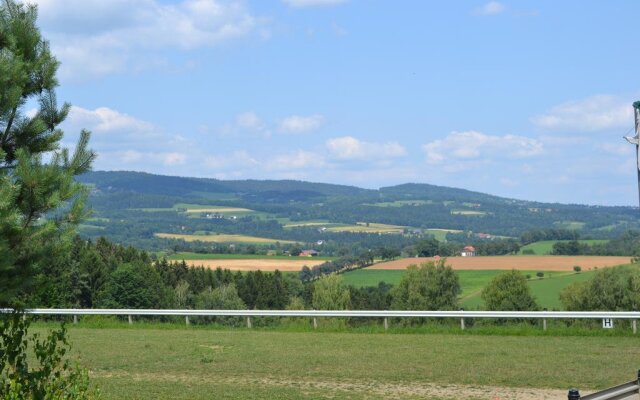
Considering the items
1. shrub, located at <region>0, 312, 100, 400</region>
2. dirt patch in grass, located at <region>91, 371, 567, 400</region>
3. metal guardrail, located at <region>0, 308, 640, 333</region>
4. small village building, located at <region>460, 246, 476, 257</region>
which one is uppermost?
shrub, located at <region>0, 312, 100, 400</region>

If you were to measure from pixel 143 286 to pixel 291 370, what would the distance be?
3737cm

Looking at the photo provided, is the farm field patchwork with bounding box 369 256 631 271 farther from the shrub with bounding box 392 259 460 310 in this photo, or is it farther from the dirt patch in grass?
the dirt patch in grass

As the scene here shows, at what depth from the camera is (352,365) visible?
62.7 feet

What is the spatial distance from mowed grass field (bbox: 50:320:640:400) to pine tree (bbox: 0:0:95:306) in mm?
5828

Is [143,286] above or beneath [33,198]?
beneath

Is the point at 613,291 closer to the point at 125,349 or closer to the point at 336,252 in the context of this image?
the point at 125,349

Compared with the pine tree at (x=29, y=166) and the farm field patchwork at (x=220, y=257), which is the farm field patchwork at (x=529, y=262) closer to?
the farm field patchwork at (x=220, y=257)

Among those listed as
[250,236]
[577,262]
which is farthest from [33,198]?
[250,236]

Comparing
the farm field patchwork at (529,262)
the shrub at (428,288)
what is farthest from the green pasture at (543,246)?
the shrub at (428,288)

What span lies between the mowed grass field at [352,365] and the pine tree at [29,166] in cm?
583

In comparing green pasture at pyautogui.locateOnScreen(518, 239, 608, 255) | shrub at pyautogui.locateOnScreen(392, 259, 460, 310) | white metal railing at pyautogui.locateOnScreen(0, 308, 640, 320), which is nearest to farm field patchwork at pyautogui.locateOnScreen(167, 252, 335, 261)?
green pasture at pyautogui.locateOnScreen(518, 239, 608, 255)

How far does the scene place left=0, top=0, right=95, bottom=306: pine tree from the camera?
9328 mm

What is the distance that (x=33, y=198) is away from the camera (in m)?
9.45

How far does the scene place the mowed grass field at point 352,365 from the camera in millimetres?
15797
